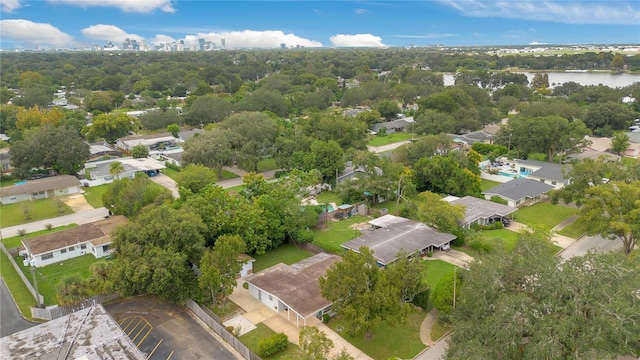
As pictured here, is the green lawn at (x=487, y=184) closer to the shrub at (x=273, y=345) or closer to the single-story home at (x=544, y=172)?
the single-story home at (x=544, y=172)

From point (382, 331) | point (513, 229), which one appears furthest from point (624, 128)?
point (382, 331)

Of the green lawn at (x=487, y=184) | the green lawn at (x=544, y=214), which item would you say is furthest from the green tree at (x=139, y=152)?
the green lawn at (x=544, y=214)

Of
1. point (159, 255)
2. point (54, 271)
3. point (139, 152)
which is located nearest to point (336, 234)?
point (159, 255)

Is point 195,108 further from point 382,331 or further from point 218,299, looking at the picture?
point 382,331

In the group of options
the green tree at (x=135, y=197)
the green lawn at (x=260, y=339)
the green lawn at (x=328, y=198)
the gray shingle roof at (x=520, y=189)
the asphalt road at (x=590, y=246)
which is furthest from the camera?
the green lawn at (x=328, y=198)

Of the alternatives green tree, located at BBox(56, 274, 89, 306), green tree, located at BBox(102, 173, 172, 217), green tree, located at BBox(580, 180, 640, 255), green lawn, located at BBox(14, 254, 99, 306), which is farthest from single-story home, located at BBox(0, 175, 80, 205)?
green tree, located at BBox(580, 180, 640, 255)

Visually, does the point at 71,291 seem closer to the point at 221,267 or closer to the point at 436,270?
the point at 221,267

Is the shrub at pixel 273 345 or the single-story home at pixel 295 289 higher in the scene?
the single-story home at pixel 295 289
